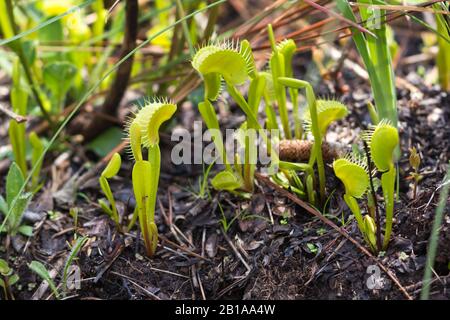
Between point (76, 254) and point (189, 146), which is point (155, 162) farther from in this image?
point (189, 146)

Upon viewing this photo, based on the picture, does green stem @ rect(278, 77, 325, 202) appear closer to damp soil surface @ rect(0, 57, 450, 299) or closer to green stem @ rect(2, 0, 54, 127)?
damp soil surface @ rect(0, 57, 450, 299)

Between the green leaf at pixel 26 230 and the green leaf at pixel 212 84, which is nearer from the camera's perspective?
the green leaf at pixel 212 84

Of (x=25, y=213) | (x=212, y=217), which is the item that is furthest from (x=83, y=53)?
(x=212, y=217)

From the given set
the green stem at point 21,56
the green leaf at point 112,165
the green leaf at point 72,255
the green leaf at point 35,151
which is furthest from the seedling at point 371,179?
the green stem at point 21,56

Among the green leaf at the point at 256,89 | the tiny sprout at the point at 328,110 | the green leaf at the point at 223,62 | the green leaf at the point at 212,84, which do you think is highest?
the green leaf at the point at 223,62

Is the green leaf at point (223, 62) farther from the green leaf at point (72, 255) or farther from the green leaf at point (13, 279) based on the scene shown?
the green leaf at point (13, 279)

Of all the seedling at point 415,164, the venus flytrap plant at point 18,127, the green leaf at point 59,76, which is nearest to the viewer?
the seedling at point 415,164

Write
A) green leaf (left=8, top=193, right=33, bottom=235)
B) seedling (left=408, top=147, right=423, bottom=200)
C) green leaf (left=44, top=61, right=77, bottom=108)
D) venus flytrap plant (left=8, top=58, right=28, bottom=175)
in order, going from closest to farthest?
seedling (left=408, top=147, right=423, bottom=200), green leaf (left=8, top=193, right=33, bottom=235), venus flytrap plant (left=8, top=58, right=28, bottom=175), green leaf (left=44, top=61, right=77, bottom=108)

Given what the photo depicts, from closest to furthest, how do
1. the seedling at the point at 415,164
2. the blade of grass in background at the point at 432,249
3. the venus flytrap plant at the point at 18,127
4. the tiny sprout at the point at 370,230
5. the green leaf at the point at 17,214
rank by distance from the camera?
1. the blade of grass in background at the point at 432,249
2. the tiny sprout at the point at 370,230
3. the seedling at the point at 415,164
4. the green leaf at the point at 17,214
5. the venus flytrap plant at the point at 18,127

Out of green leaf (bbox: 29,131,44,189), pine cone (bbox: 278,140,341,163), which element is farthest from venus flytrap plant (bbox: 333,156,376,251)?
green leaf (bbox: 29,131,44,189)
